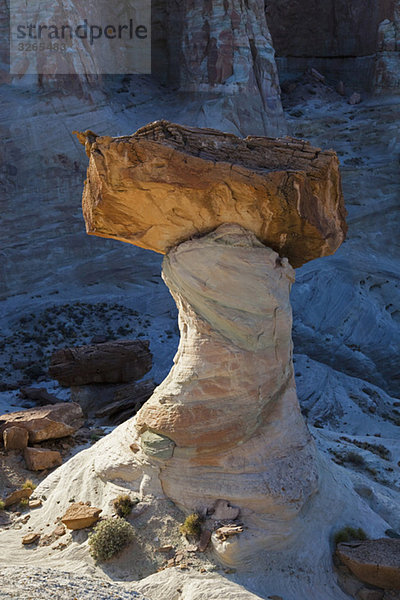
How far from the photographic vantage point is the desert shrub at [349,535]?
8734 mm

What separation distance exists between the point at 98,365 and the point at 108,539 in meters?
10.2

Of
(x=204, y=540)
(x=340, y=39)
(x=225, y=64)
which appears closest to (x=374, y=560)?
(x=204, y=540)

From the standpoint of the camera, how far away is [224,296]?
9.27m

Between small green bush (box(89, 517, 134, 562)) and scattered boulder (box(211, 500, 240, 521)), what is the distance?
4.27 ft

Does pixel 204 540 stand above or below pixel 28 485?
above

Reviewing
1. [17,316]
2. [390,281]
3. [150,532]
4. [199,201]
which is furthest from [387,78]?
[150,532]

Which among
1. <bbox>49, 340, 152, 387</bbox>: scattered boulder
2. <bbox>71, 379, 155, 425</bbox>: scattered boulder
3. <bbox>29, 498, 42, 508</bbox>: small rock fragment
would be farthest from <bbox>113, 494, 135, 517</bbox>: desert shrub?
<bbox>49, 340, 152, 387</bbox>: scattered boulder

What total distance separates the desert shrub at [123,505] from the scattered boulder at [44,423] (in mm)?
4064

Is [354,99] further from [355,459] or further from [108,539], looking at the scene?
[108,539]

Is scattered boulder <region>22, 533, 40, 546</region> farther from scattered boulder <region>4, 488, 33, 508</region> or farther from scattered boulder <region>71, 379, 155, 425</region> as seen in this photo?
scattered boulder <region>71, 379, 155, 425</region>

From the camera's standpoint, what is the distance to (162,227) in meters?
9.71

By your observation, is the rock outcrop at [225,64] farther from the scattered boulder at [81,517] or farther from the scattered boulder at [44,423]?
the scattered boulder at [81,517]

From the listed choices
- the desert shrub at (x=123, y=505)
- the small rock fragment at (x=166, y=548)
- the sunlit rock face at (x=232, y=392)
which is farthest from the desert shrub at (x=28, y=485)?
the small rock fragment at (x=166, y=548)

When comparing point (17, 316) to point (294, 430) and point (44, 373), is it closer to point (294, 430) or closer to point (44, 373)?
point (44, 373)
